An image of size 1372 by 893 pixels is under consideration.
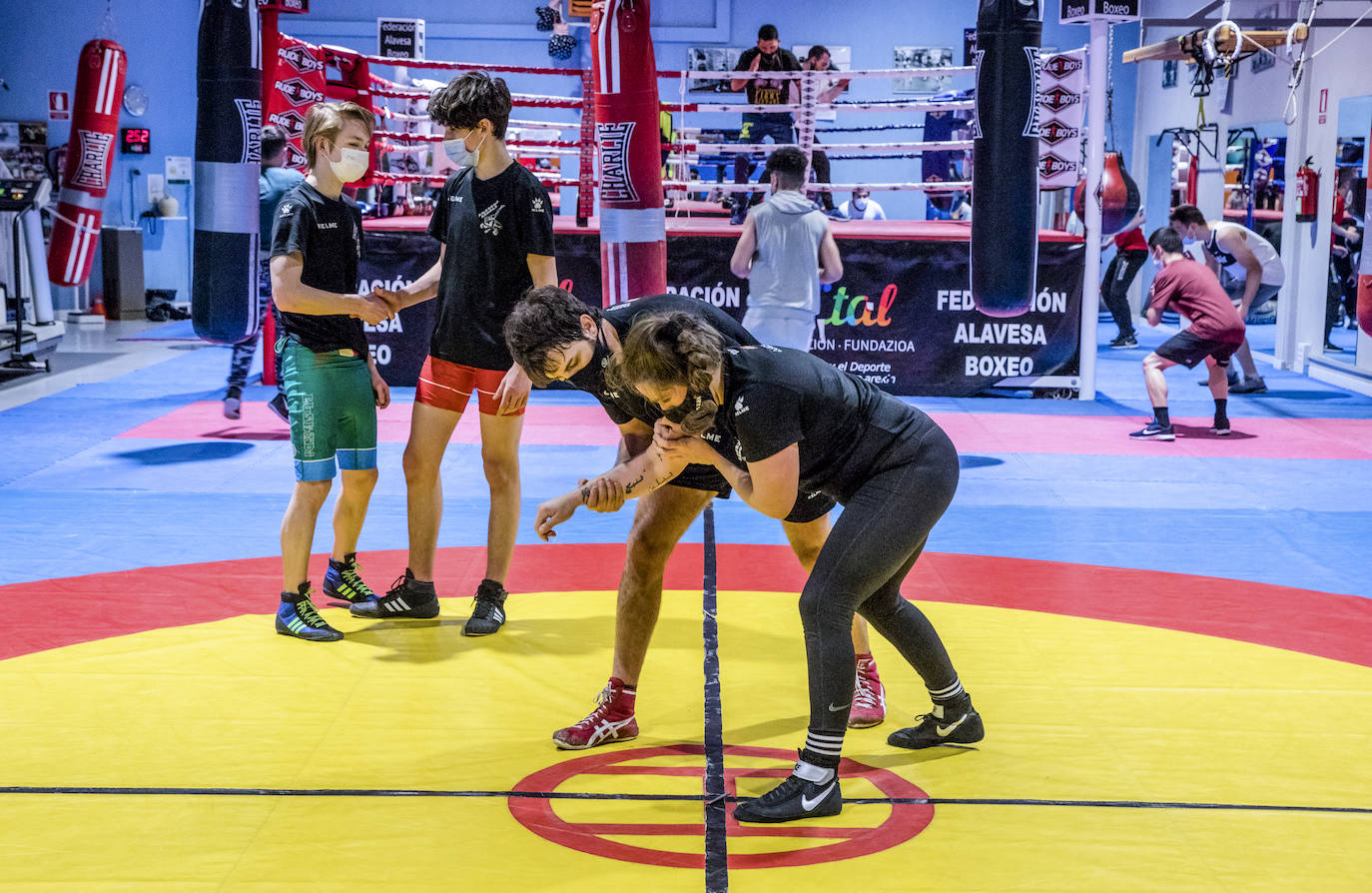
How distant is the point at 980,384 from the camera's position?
418 inches

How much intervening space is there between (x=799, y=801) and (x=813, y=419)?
0.89 meters

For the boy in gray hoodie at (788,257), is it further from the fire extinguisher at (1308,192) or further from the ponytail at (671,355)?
the fire extinguisher at (1308,192)

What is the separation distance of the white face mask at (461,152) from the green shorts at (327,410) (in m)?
0.79

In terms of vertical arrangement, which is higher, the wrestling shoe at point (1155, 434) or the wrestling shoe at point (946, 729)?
the wrestling shoe at point (1155, 434)

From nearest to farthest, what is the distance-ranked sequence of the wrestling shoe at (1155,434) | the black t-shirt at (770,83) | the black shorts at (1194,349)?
the wrestling shoe at (1155,434)
the black shorts at (1194,349)
the black t-shirt at (770,83)

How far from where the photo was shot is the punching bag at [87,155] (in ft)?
35.2

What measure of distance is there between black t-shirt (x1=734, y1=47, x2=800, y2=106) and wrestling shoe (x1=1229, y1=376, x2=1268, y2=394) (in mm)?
4548

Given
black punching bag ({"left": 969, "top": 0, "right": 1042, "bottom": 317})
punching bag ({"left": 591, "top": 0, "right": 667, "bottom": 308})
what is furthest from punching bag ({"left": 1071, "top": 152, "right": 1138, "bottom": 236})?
punching bag ({"left": 591, "top": 0, "right": 667, "bottom": 308})

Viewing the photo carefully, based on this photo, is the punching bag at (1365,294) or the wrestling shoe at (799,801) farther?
the punching bag at (1365,294)

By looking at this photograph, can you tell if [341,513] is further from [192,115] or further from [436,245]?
[192,115]

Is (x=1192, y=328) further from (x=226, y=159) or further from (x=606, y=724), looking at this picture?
(x=606, y=724)

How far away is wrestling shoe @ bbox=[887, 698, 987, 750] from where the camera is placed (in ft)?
11.5

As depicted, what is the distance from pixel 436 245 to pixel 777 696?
7.16 m

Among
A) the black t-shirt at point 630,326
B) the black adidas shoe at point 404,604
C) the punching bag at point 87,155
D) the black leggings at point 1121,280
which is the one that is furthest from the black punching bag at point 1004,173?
the punching bag at point 87,155
